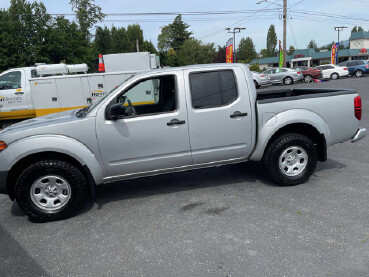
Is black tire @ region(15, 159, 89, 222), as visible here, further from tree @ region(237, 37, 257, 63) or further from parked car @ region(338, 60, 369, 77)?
tree @ region(237, 37, 257, 63)

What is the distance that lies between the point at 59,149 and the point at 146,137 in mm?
1069

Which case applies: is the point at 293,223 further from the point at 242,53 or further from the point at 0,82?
the point at 242,53

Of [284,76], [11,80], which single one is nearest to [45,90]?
[11,80]

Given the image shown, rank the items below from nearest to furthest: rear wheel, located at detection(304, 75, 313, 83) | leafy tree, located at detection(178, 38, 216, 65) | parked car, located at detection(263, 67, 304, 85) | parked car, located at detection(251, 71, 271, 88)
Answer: parked car, located at detection(251, 71, 271, 88), parked car, located at detection(263, 67, 304, 85), rear wheel, located at detection(304, 75, 313, 83), leafy tree, located at detection(178, 38, 216, 65)

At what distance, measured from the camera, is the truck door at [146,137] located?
386 cm

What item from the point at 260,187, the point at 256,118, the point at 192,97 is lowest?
the point at 260,187

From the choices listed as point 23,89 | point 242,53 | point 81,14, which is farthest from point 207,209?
point 242,53

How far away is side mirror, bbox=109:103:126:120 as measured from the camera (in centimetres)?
375

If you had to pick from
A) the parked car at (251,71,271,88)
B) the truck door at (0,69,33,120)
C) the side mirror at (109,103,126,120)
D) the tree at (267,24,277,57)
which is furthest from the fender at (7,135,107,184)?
the tree at (267,24,277,57)

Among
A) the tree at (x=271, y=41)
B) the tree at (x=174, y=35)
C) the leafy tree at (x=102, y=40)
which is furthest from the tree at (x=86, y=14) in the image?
the tree at (x=271, y=41)

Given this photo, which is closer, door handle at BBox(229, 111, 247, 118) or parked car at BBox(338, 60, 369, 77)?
door handle at BBox(229, 111, 247, 118)

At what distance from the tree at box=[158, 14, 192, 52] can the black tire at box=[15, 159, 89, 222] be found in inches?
3455

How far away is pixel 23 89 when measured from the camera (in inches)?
408

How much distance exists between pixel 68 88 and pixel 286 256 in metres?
8.75
